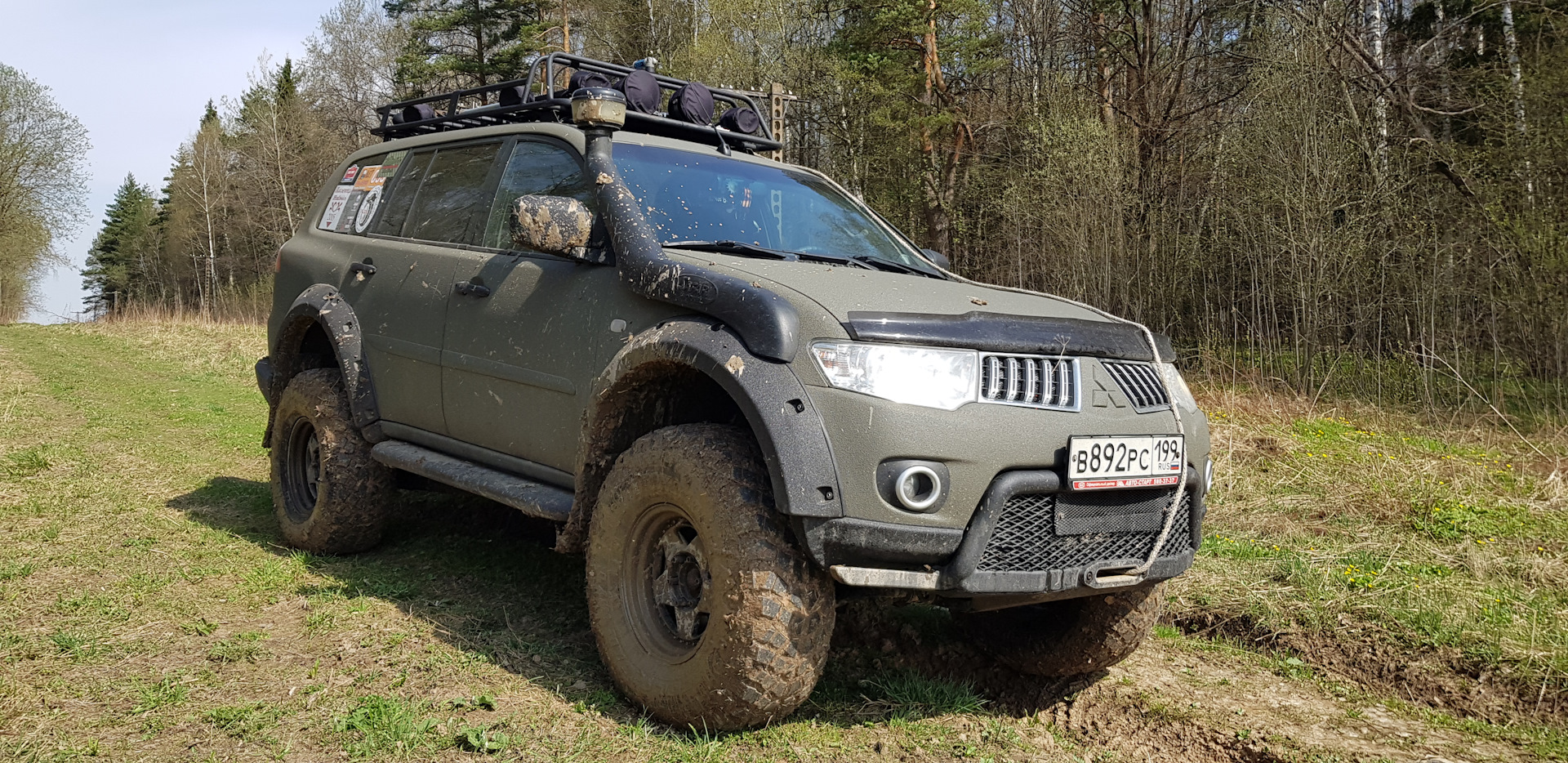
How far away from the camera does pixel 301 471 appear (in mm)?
5375

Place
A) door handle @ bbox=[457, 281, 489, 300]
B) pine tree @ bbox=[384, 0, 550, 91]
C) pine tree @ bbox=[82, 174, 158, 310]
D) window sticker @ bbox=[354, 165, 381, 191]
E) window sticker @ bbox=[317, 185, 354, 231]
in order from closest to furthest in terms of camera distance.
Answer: door handle @ bbox=[457, 281, 489, 300] → window sticker @ bbox=[354, 165, 381, 191] → window sticker @ bbox=[317, 185, 354, 231] → pine tree @ bbox=[384, 0, 550, 91] → pine tree @ bbox=[82, 174, 158, 310]

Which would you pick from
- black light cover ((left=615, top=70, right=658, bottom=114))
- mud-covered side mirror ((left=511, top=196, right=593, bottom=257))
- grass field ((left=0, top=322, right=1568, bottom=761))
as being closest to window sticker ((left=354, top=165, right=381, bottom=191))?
black light cover ((left=615, top=70, right=658, bottom=114))

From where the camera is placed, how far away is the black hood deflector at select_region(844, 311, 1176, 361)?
2.89m

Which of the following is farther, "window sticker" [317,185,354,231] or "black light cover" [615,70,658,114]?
"window sticker" [317,185,354,231]

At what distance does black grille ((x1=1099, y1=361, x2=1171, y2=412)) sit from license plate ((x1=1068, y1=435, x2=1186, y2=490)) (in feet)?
0.39

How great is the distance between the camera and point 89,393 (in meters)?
11.8

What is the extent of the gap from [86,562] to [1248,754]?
4.90m

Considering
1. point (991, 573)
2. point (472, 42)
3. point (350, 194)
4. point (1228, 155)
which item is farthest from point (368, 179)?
point (472, 42)

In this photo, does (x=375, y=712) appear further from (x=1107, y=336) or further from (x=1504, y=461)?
(x=1504, y=461)

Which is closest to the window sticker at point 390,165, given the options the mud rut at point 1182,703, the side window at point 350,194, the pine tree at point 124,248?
the side window at point 350,194

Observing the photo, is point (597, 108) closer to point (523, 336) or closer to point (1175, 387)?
point (523, 336)

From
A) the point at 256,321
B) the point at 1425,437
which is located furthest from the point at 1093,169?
the point at 256,321

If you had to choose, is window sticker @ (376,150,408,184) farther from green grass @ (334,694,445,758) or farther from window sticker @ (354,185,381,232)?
green grass @ (334,694,445,758)

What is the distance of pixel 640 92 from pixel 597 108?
26.0 inches
